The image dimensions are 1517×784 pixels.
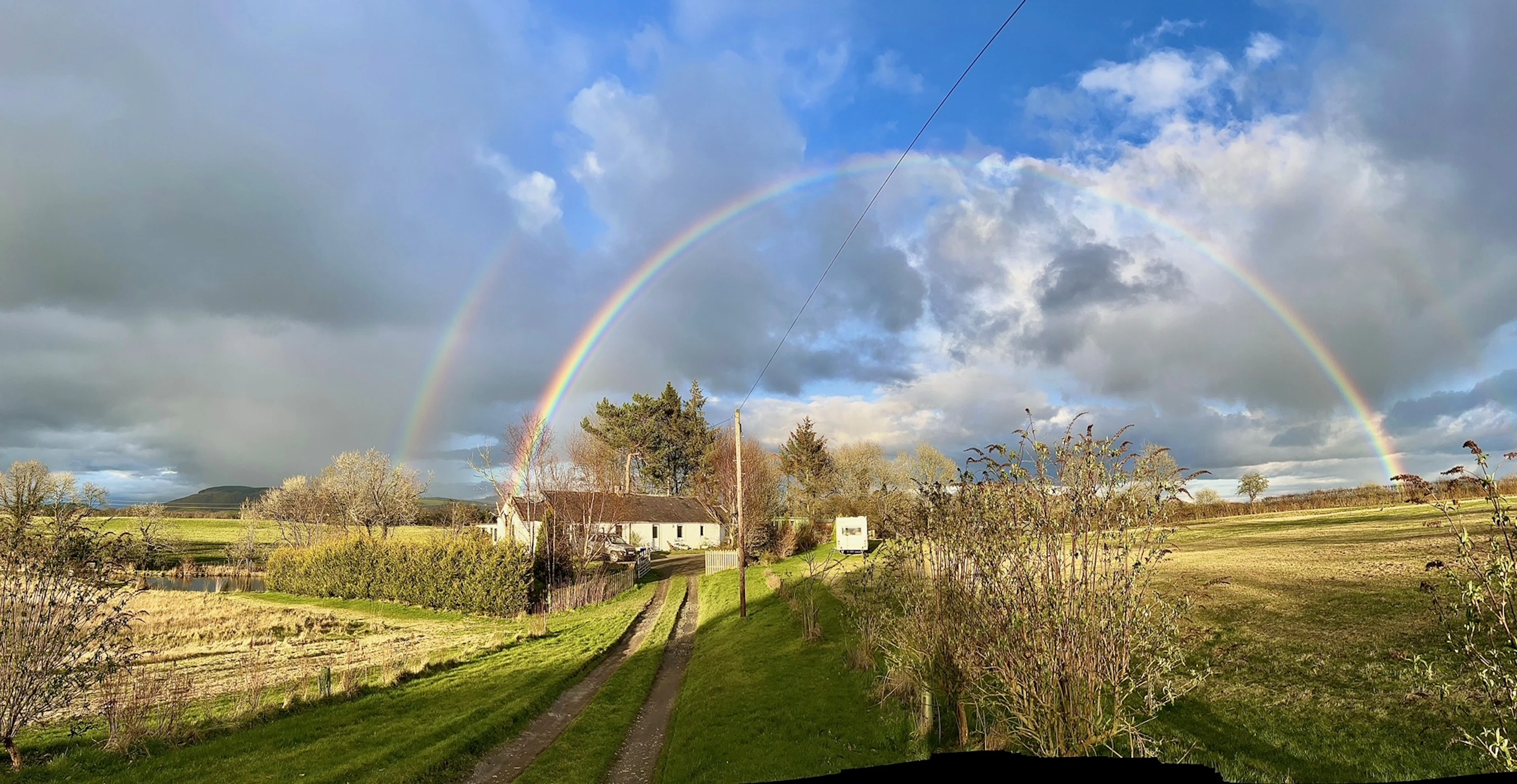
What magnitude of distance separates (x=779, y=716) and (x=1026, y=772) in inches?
515

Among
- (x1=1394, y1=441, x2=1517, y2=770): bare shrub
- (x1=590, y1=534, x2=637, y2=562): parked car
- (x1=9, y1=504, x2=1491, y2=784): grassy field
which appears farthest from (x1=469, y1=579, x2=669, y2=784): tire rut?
(x1=590, y1=534, x2=637, y2=562): parked car

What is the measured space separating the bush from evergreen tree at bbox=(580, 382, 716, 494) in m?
39.8

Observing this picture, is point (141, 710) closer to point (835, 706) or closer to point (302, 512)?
point (835, 706)

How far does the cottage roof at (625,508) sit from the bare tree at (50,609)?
86.9 feet

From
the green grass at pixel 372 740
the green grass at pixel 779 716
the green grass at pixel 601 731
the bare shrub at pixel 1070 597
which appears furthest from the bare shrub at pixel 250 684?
the bare shrub at pixel 1070 597

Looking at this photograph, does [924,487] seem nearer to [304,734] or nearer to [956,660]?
[956,660]

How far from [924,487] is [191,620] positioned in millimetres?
38169

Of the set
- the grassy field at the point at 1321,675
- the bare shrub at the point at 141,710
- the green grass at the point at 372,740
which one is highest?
the grassy field at the point at 1321,675

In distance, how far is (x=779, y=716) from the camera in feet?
42.1

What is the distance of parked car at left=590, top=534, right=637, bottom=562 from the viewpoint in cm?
4341

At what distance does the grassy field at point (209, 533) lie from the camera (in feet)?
239

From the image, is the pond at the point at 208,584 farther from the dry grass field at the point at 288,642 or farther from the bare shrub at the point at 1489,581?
the bare shrub at the point at 1489,581

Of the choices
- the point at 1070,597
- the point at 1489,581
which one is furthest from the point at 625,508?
the point at 1489,581

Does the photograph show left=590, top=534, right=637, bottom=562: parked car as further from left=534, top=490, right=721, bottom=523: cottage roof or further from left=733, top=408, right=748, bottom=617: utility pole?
left=733, top=408, right=748, bottom=617: utility pole
